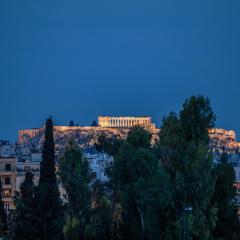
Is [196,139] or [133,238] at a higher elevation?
[196,139]

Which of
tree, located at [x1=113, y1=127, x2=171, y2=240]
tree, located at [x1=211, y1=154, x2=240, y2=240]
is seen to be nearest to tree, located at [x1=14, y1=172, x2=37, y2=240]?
tree, located at [x1=113, y1=127, x2=171, y2=240]

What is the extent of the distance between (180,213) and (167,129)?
377 centimetres

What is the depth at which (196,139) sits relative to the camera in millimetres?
38781

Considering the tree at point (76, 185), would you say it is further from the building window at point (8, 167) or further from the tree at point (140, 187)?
the building window at point (8, 167)

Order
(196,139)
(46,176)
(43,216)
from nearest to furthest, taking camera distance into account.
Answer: (196,139)
(43,216)
(46,176)

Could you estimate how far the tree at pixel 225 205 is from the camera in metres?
37.9

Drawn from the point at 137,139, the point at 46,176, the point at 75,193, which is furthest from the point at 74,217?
the point at 46,176

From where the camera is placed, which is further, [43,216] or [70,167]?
Result: [43,216]

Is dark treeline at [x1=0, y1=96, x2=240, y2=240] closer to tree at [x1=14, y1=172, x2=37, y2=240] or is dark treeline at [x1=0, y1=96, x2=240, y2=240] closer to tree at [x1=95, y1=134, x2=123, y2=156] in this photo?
tree at [x1=95, y1=134, x2=123, y2=156]

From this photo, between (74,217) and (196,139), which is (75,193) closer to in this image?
(74,217)

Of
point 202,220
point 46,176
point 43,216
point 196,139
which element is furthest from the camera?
point 46,176

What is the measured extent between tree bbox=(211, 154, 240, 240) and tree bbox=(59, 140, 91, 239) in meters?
5.15

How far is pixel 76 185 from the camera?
4009cm

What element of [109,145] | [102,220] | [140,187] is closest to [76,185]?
[102,220]
